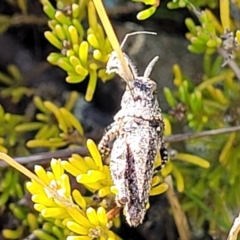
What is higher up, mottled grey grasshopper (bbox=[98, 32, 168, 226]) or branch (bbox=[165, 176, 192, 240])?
mottled grey grasshopper (bbox=[98, 32, 168, 226])

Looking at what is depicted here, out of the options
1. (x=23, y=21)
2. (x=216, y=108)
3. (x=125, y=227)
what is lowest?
(x=125, y=227)

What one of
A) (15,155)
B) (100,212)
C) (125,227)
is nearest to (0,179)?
(15,155)

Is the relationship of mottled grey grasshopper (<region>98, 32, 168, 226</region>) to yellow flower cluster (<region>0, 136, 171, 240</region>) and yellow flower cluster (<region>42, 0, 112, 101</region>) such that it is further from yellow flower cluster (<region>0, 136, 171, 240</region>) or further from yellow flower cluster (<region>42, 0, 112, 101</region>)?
yellow flower cluster (<region>42, 0, 112, 101</region>)

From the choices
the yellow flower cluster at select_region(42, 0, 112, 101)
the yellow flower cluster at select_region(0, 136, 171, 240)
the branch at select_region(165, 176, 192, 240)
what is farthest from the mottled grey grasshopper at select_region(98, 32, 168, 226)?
the branch at select_region(165, 176, 192, 240)

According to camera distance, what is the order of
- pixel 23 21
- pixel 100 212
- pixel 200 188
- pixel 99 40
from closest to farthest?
pixel 100 212 < pixel 99 40 < pixel 200 188 < pixel 23 21

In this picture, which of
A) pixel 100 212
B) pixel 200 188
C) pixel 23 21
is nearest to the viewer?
pixel 100 212

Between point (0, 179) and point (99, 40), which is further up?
point (99, 40)

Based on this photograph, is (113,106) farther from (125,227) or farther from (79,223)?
Result: (79,223)

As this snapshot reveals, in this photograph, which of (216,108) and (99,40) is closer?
(99,40)
